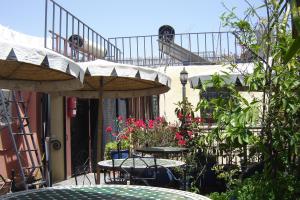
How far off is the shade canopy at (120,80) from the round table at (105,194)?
1.98 meters

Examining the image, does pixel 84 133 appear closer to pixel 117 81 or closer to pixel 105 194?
pixel 117 81

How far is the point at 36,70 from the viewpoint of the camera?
4.92 meters

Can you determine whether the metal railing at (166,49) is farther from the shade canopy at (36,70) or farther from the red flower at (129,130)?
the shade canopy at (36,70)

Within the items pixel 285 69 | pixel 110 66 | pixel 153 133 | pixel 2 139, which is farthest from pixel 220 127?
pixel 153 133

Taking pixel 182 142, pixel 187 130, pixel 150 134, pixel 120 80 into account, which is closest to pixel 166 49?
pixel 150 134

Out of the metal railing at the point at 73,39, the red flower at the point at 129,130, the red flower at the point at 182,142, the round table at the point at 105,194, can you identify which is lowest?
the round table at the point at 105,194

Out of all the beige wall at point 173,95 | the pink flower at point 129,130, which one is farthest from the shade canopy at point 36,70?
the beige wall at point 173,95

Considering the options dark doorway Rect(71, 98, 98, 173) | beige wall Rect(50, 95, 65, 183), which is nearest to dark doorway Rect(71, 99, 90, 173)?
dark doorway Rect(71, 98, 98, 173)

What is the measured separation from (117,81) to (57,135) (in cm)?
302

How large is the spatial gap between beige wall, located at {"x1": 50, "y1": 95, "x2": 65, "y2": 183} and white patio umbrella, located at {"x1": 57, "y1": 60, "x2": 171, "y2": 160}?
1.79 meters

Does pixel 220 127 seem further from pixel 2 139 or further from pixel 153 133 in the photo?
pixel 153 133

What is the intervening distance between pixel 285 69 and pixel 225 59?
996 mm

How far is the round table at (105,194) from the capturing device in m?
3.56

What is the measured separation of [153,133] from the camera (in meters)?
9.97
